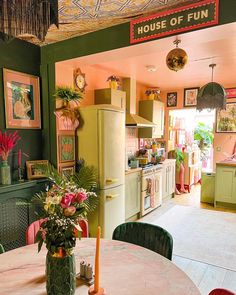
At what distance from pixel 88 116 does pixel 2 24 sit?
201 centimetres

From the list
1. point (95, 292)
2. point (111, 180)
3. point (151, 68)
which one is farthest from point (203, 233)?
point (95, 292)

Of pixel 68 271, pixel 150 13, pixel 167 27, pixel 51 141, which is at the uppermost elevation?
pixel 150 13

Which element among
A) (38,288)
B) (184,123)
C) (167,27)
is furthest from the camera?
(184,123)

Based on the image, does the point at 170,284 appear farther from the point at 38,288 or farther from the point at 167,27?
the point at 167,27

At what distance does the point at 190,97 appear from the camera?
17.6 feet

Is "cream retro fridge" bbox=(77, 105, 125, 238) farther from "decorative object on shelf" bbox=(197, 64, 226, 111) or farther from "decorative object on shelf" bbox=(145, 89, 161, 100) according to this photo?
"decorative object on shelf" bbox=(145, 89, 161, 100)

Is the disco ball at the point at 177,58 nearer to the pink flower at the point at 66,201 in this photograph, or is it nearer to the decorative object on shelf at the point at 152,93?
the pink flower at the point at 66,201

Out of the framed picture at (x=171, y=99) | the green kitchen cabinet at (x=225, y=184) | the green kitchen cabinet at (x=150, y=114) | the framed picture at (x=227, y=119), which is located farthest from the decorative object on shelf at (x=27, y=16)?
the framed picture at (x=227, y=119)

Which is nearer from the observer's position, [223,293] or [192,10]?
[223,293]

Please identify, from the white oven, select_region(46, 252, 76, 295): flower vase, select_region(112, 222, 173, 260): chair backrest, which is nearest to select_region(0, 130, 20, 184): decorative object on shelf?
select_region(112, 222, 173, 260): chair backrest

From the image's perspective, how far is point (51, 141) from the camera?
2.98 m

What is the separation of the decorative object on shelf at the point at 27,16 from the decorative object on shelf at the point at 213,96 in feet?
10.3

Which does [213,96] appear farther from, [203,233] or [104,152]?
[203,233]

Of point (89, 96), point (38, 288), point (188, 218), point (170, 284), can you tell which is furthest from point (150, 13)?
point (188, 218)
